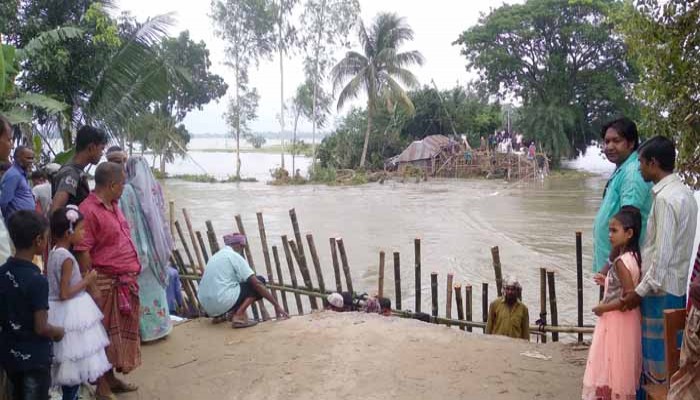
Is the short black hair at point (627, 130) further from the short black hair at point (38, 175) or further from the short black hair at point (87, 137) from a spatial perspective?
the short black hair at point (38, 175)

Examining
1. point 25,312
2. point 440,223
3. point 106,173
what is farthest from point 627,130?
point 440,223

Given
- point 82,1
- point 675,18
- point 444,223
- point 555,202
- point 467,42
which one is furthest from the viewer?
point 467,42

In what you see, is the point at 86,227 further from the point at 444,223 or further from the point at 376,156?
the point at 376,156

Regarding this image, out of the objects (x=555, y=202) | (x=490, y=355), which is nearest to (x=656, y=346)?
(x=490, y=355)

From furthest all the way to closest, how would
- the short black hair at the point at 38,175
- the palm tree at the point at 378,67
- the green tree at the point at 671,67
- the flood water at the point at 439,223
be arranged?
the palm tree at the point at 378,67 < the flood water at the point at 439,223 < the short black hair at the point at 38,175 < the green tree at the point at 671,67

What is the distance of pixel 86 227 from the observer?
3371 mm

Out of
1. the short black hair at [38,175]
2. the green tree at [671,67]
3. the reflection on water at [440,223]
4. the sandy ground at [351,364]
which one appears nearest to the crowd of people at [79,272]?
the sandy ground at [351,364]

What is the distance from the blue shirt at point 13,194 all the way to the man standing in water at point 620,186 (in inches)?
131

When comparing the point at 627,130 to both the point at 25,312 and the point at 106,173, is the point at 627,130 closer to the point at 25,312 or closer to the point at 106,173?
the point at 106,173

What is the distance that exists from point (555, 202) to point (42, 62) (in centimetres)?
1580

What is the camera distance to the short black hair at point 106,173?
3420 millimetres

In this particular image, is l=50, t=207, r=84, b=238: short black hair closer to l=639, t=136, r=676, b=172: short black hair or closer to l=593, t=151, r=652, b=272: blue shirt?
l=593, t=151, r=652, b=272: blue shirt

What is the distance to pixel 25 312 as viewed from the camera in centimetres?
270

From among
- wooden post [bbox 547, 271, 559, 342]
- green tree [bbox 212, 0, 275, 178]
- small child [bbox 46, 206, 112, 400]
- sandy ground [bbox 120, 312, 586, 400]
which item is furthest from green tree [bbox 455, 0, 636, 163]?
small child [bbox 46, 206, 112, 400]
